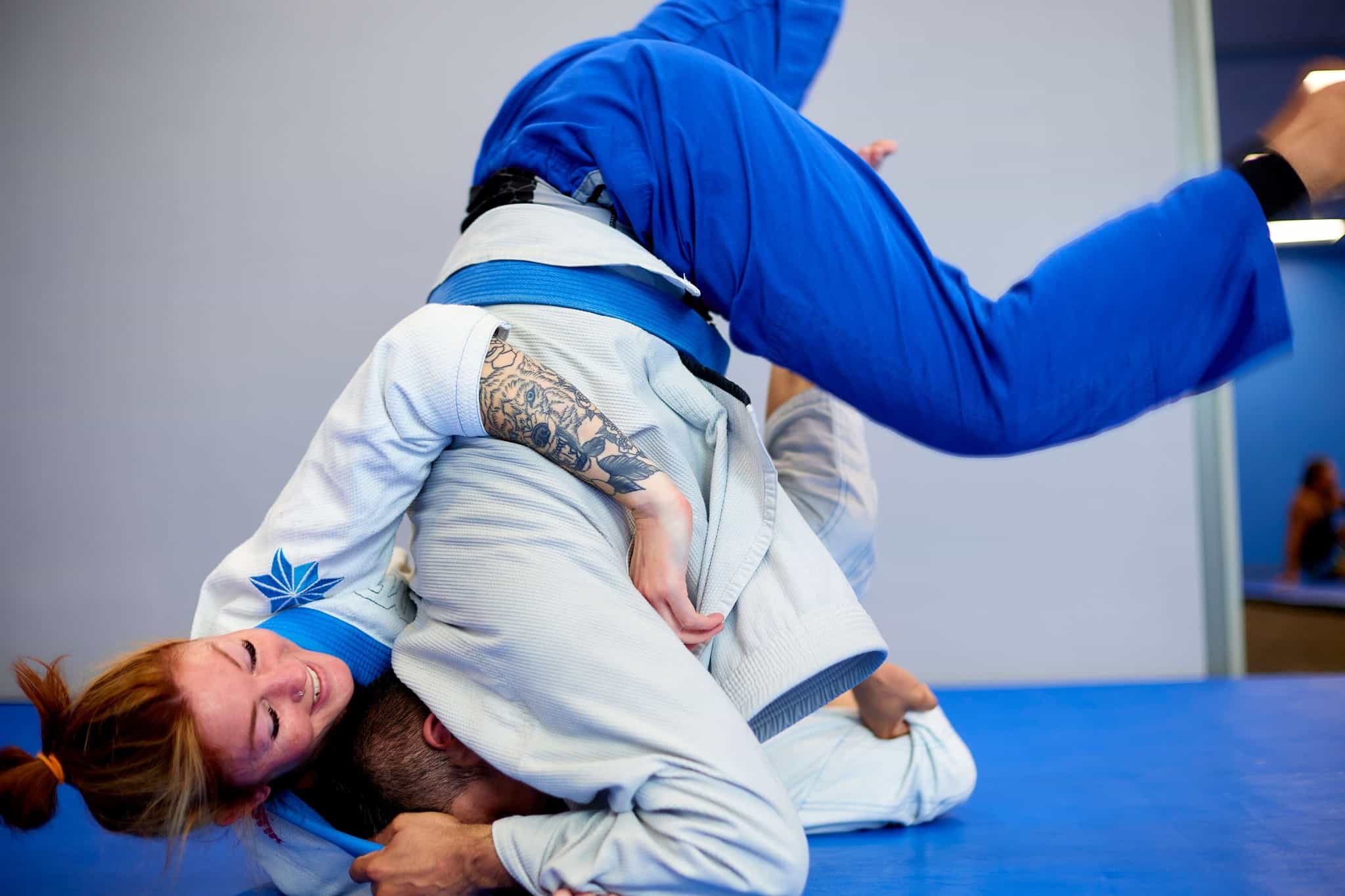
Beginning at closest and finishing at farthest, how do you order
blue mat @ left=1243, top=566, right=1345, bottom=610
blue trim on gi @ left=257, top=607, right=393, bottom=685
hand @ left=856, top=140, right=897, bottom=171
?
blue trim on gi @ left=257, top=607, right=393, bottom=685 → hand @ left=856, top=140, right=897, bottom=171 → blue mat @ left=1243, top=566, right=1345, bottom=610

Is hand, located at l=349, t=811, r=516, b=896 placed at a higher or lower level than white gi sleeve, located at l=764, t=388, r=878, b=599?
lower

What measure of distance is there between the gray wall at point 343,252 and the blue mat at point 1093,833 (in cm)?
66

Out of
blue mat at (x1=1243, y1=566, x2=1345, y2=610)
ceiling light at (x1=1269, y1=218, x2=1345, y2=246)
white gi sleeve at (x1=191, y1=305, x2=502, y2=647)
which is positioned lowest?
blue mat at (x1=1243, y1=566, x2=1345, y2=610)

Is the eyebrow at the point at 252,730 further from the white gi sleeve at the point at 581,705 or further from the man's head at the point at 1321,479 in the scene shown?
the man's head at the point at 1321,479

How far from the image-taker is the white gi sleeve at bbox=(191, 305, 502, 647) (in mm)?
1282

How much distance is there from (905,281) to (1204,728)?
1.46m

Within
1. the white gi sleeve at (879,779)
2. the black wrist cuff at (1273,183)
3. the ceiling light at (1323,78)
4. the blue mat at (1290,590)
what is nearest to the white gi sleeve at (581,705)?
the white gi sleeve at (879,779)

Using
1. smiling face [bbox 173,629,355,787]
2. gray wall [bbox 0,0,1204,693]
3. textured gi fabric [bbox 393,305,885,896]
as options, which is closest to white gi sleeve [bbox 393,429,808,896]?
textured gi fabric [bbox 393,305,885,896]

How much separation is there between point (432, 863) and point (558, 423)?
1.81ft

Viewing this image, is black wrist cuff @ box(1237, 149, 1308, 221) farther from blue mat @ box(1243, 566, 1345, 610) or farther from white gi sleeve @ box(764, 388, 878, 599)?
blue mat @ box(1243, 566, 1345, 610)

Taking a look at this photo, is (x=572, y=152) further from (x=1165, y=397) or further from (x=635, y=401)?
(x=1165, y=397)

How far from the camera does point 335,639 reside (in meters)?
1.39

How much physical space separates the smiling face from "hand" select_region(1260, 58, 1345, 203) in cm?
131

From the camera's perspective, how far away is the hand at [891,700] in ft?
5.71
